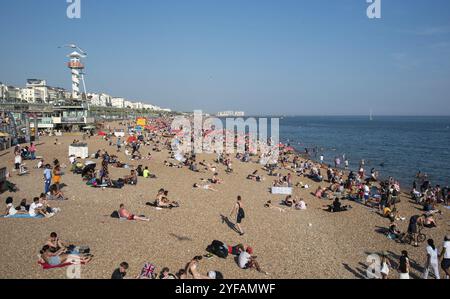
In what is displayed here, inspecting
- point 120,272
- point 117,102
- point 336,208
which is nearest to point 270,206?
point 336,208

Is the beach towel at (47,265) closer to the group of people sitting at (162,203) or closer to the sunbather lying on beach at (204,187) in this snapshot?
the group of people sitting at (162,203)

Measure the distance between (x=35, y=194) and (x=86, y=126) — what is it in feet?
96.4

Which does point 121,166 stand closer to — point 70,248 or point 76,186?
point 76,186

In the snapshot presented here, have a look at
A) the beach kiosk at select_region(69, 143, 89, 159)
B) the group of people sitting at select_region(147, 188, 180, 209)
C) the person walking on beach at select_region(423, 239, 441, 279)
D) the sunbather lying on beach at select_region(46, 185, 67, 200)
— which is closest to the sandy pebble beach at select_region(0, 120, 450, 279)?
the group of people sitting at select_region(147, 188, 180, 209)

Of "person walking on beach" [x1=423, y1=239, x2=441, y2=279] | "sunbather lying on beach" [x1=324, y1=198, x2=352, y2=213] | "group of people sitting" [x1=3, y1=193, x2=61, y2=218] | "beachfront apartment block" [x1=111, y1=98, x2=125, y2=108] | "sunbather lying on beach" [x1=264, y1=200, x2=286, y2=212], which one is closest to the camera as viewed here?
"person walking on beach" [x1=423, y1=239, x2=441, y2=279]

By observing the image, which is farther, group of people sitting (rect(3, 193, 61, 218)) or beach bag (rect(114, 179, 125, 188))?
beach bag (rect(114, 179, 125, 188))

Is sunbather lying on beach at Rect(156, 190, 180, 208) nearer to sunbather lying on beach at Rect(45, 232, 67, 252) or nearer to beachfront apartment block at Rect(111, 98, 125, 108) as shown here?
sunbather lying on beach at Rect(45, 232, 67, 252)

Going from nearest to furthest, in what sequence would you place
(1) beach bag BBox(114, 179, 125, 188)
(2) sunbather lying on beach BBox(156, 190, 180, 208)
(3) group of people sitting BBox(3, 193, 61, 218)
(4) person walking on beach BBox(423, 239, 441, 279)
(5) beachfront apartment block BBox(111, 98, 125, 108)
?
(4) person walking on beach BBox(423, 239, 441, 279)
(3) group of people sitting BBox(3, 193, 61, 218)
(2) sunbather lying on beach BBox(156, 190, 180, 208)
(1) beach bag BBox(114, 179, 125, 188)
(5) beachfront apartment block BBox(111, 98, 125, 108)

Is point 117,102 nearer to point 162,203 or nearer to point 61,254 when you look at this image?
point 162,203

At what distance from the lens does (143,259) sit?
767 cm

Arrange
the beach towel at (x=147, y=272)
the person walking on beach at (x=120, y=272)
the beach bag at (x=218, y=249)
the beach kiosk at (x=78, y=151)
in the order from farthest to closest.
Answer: the beach kiosk at (x=78, y=151) < the beach bag at (x=218, y=249) < the beach towel at (x=147, y=272) < the person walking on beach at (x=120, y=272)

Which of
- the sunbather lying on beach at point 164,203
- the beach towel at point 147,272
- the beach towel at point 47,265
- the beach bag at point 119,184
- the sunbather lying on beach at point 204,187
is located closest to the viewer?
the beach towel at point 147,272

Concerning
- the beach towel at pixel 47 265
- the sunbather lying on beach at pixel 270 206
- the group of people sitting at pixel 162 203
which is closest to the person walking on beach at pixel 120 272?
the beach towel at pixel 47 265

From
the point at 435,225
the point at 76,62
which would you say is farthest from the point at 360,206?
the point at 76,62
